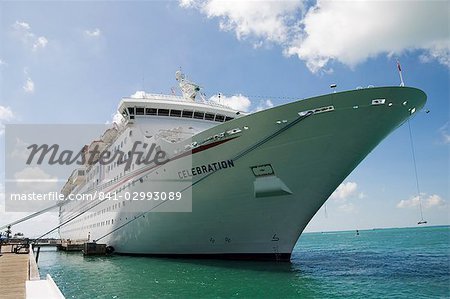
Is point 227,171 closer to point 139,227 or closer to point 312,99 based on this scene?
point 312,99

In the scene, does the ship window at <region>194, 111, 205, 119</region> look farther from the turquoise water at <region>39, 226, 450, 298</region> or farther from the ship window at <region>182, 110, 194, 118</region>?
the turquoise water at <region>39, 226, 450, 298</region>

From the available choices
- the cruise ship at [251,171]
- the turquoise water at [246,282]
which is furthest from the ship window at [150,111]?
the turquoise water at [246,282]

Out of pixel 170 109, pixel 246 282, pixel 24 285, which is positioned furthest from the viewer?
pixel 170 109

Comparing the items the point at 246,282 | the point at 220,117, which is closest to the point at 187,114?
the point at 220,117

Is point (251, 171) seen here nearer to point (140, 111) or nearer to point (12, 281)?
point (12, 281)

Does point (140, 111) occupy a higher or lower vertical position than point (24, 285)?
higher

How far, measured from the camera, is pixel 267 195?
41.3 ft

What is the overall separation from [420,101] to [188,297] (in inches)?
399

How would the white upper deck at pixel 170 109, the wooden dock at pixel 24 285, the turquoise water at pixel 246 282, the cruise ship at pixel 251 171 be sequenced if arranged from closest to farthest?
the wooden dock at pixel 24 285, the turquoise water at pixel 246 282, the cruise ship at pixel 251 171, the white upper deck at pixel 170 109

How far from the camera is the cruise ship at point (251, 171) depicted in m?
11.6

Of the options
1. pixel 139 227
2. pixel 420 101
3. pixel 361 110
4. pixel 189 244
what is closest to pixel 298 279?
pixel 189 244

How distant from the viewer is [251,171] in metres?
12.7

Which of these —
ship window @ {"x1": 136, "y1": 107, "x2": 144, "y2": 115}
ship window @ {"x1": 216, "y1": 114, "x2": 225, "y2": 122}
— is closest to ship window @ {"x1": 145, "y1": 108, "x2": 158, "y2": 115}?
ship window @ {"x1": 136, "y1": 107, "x2": 144, "y2": 115}

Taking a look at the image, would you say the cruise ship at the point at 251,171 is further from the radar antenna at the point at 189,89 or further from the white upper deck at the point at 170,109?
the radar antenna at the point at 189,89
